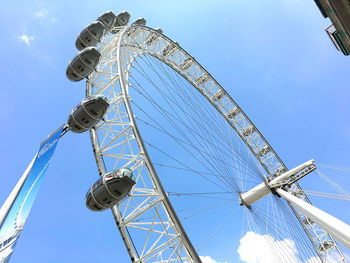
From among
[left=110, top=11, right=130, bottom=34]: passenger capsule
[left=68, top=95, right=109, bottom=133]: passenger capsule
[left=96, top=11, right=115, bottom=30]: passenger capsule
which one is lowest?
[left=68, top=95, right=109, bottom=133]: passenger capsule

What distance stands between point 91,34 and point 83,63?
15.8 feet

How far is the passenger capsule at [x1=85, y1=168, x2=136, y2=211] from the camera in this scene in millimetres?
10953

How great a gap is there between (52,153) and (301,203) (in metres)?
12.2

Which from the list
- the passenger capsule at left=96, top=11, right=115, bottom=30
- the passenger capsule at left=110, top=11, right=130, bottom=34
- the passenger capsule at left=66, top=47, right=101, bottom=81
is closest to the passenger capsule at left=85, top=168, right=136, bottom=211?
the passenger capsule at left=66, top=47, right=101, bottom=81

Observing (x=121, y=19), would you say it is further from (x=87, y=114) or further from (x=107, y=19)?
(x=87, y=114)

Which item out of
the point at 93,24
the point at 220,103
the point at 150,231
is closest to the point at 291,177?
the point at 220,103

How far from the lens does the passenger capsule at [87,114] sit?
12992 millimetres

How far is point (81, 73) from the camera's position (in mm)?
15586

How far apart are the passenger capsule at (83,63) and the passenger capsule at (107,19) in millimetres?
8036

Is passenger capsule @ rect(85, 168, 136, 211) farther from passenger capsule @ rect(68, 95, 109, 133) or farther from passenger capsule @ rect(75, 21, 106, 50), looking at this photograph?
passenger capsule @ rect(75, 21, 106, 50)

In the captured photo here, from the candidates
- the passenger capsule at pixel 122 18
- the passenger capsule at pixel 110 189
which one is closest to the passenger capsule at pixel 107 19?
the passenger capsule at pixel 122 18

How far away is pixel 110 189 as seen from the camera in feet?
35.9

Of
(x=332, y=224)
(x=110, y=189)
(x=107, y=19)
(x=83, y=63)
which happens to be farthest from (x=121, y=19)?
(x=332, y=224)

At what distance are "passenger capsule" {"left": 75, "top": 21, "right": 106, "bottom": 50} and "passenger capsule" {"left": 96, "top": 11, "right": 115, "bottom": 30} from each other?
3.27m
